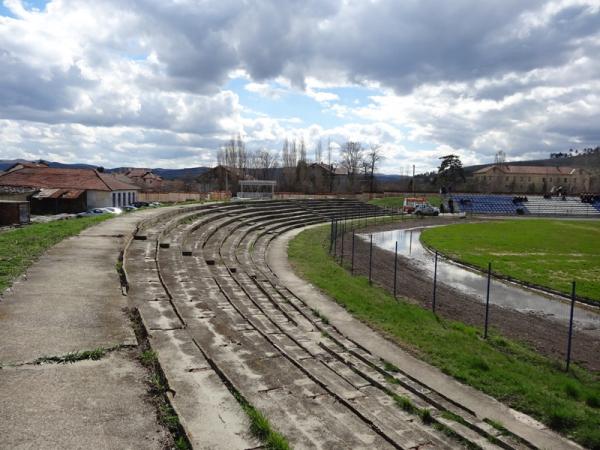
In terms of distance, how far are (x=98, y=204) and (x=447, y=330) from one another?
4070 centimetres

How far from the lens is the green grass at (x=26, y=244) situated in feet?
44.8

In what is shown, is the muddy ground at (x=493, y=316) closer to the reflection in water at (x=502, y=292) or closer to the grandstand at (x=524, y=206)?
the reflection in water at (x=502, y=292)

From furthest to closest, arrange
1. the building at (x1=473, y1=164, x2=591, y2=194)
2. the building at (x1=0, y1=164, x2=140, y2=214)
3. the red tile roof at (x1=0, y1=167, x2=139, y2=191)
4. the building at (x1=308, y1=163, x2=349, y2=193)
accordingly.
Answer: the building at (x1=473, y1=164, x2=591, y2=194) < the building at (x1=308, y1=163, x2=349, y2=193) < the red tile roof at (x1=0, y1=167, x2=139, y2=191) < the building at (x1=0, y1=164, x2=140, y2=214)

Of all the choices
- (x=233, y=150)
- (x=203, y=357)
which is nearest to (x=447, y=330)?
(x=203, y=357)

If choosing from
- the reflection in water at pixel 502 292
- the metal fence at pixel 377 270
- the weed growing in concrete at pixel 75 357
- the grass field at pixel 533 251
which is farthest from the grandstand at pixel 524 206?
the weed growing in concrete at pixel 75 357

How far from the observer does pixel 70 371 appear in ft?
25.8

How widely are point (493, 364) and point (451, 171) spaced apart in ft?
350

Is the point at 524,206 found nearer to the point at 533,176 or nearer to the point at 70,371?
the point at 533,176

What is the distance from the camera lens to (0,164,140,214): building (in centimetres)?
4325

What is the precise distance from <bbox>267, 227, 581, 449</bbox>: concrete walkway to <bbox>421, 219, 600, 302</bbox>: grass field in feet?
37.7

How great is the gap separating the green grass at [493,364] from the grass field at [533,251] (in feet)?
29.7

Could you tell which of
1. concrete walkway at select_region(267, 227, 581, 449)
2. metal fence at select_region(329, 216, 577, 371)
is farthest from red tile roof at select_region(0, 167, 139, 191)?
concrete walkway at select_region(267, 227, 581, 449)

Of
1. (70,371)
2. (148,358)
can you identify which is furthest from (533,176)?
(70,371)

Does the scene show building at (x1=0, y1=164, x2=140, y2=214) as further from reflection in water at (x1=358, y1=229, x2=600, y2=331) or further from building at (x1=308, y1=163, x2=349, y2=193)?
building at (x1=308, y1=163, x2=349, y2=193)
